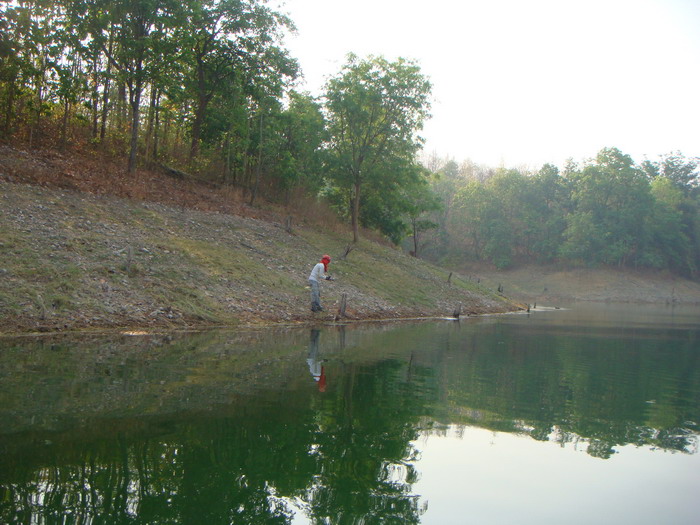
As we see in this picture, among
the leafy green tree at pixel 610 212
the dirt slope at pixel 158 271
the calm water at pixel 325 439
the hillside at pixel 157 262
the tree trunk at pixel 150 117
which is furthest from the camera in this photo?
the leafy green tree at pixel 610 212

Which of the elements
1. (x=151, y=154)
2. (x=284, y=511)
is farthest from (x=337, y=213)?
(x=284, y=511)

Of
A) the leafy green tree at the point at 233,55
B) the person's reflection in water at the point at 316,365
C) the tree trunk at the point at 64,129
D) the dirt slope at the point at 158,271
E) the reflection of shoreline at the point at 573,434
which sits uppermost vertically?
the leafy green tree at the point at 233,55

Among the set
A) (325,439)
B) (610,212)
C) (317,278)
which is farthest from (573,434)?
(610,212)

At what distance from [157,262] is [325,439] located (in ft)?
56.7

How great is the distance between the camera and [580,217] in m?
91.4

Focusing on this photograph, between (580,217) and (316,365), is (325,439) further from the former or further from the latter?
(580,217)

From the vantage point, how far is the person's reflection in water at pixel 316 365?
1289cm

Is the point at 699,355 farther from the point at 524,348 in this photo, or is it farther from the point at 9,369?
the point at 9,369

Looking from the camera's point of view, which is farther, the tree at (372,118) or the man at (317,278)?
the tree at (372,118)

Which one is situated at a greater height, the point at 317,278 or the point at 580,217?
the point at 580,217

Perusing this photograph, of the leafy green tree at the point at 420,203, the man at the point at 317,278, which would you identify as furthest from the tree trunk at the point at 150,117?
the leafy green tree at the point at 420,203

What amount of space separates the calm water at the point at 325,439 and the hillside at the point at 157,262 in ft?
10.2

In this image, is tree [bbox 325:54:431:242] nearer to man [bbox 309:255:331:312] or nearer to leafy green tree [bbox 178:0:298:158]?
leafy green tree [bbox 178:0:298:158]

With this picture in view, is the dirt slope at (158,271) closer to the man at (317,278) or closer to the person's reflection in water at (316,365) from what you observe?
the man at (317,278)
